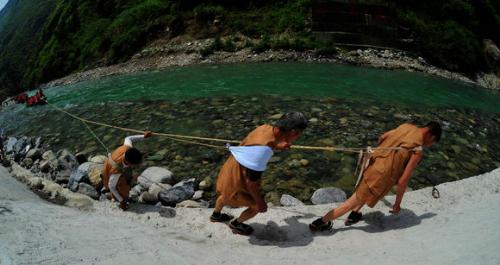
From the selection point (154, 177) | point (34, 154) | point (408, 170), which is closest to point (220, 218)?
point (154, 177)

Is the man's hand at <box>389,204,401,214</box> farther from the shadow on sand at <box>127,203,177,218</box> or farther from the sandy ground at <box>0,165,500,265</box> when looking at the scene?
the shadow on sand at <box>127,203,177,218</box>

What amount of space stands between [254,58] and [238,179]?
23.0m

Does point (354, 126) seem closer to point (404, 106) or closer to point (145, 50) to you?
point (404, 106)

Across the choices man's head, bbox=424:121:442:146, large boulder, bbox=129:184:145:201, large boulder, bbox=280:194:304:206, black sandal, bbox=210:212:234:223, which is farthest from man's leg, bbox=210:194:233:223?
man's head, bbox=424:121:442:146

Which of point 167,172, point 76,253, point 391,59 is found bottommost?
point 391,59

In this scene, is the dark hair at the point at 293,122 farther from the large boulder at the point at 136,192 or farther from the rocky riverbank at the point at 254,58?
the rocky riverbank at the point at 254,58

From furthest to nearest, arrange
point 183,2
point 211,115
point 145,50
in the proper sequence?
point 183,2 → point 145,50 → point 211,115

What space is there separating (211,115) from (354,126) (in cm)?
433

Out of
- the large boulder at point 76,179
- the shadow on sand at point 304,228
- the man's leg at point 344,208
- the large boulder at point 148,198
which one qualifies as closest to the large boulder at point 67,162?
the large boulder at point 76,179

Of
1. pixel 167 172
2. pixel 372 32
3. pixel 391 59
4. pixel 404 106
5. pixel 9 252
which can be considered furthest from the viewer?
pixel 372 32

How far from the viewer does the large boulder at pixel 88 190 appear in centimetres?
697

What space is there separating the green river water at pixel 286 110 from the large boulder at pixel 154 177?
0.60 meters

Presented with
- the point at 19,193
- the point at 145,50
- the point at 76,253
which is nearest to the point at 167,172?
the point at 19,193

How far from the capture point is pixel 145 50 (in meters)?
32.6
